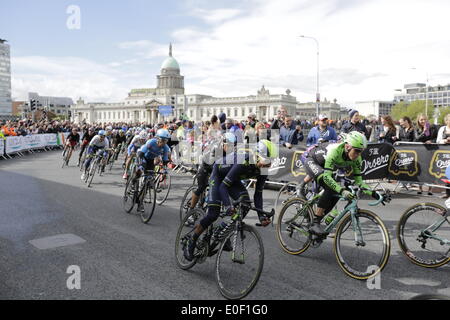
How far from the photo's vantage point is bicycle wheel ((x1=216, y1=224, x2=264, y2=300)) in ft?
14.2

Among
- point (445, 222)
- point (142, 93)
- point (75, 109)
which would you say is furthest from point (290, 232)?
point (75, 109)

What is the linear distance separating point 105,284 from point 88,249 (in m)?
1.57

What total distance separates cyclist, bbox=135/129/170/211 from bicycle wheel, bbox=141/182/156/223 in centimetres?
48

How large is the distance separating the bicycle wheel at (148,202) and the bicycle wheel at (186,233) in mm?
2581

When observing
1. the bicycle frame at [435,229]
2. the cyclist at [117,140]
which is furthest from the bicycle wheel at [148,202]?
the cyclist at [117,140]

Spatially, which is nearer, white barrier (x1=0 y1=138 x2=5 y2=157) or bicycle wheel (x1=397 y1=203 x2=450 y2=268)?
bicycle wheel (x1=397 y1=203 x2=450 y2=268)

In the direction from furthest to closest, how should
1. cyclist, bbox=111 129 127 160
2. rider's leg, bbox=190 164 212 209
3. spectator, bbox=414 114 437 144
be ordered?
cyclist, bbox=111 129 127 160 < spectator, bbox=414 114 437 144 < rider's leg, bbox=190 164 212 209

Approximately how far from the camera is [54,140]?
34.0 m

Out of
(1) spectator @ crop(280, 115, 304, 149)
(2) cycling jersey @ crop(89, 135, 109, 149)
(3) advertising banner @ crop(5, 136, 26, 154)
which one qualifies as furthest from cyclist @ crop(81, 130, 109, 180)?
(3) advertising banner @ crop(5, 136, 26, 154)

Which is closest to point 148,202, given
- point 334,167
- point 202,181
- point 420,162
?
point 202,181

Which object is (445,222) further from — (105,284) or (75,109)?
(75,109)

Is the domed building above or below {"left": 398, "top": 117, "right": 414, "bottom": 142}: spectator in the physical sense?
above

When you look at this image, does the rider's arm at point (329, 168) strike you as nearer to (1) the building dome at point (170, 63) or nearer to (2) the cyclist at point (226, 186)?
(2) the cyclist at point (226, 186)

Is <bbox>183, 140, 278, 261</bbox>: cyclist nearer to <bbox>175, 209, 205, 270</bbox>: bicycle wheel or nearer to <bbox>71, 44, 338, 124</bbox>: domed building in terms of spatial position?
<bbox>175, 209, 205, 270</bbox>: bicycle wheel
